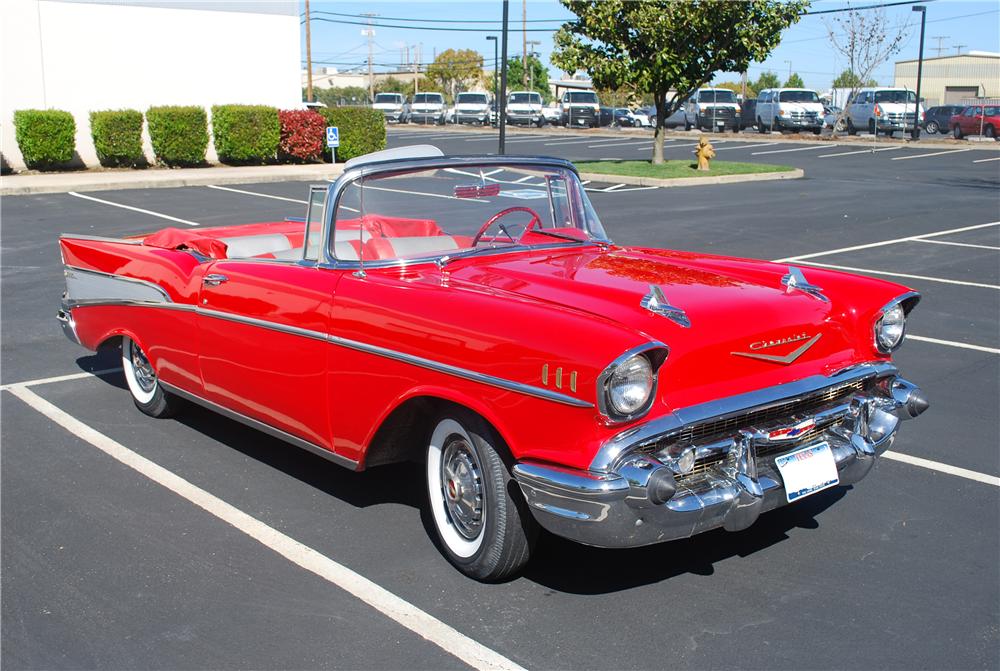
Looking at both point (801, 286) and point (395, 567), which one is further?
point (801, 286)

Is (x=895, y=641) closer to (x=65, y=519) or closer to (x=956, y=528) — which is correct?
(x=956, y=528)

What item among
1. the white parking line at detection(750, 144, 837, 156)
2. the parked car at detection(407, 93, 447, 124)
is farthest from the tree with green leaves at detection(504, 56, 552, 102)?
the white parking line at detection(750, 144, 837, 156)

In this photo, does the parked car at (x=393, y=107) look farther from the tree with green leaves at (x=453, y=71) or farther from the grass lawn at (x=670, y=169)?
the grass lawn at (x=670, y=169)

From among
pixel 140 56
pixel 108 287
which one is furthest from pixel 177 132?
pixel 108 287

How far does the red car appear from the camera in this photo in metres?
38.9

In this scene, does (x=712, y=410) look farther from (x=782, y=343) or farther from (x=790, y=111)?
(x=790, y=111)

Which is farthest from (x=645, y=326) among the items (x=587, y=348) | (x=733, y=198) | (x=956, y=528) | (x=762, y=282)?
(x=733, y=198)

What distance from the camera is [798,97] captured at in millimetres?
42906

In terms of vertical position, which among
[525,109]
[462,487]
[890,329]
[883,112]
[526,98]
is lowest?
[462,487]

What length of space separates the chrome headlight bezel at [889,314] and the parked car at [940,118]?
4270 cm

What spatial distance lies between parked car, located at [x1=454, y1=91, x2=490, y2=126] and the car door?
158 feet

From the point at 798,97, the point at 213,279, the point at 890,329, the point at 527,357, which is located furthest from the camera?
the point at 798,97

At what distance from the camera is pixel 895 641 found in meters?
3.53

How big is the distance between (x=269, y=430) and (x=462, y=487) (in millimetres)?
1308
